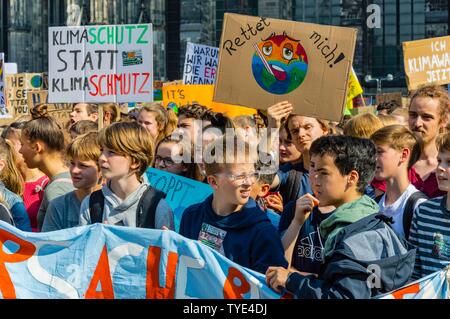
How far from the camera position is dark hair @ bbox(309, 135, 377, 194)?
138 inches

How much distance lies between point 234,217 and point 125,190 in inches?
28.3

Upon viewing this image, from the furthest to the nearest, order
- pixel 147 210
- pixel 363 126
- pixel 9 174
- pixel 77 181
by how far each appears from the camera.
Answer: pixel 363 126 < pixel 9 174 < pixel 77 181 < pixel 147 210

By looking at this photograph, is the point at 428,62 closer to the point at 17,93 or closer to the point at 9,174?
the point at 9,174

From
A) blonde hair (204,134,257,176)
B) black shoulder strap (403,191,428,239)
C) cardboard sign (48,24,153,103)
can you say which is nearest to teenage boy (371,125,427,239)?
black shoulder strap (403,191,428,239)

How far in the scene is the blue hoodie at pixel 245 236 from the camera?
3.58 metres

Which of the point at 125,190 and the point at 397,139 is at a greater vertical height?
the point at 397,139

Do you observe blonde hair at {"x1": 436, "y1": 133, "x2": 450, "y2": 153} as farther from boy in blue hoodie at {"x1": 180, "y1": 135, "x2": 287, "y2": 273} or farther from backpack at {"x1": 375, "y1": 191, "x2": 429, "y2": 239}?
boy in blue hoodie at {"x1": 180, "y1": 135, "x2": 287, "y2": 273}

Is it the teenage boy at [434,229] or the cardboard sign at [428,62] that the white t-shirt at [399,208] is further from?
the cardboard sign at [428,62]

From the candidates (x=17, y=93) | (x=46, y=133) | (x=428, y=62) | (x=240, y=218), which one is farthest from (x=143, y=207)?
(x=17, y=93)

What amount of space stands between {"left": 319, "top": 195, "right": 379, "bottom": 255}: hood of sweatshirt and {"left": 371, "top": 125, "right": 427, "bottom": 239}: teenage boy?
989mm

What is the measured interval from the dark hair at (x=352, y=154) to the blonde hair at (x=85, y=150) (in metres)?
1.56

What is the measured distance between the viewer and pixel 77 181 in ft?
15.4

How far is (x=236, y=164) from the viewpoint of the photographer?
3.80 meters
